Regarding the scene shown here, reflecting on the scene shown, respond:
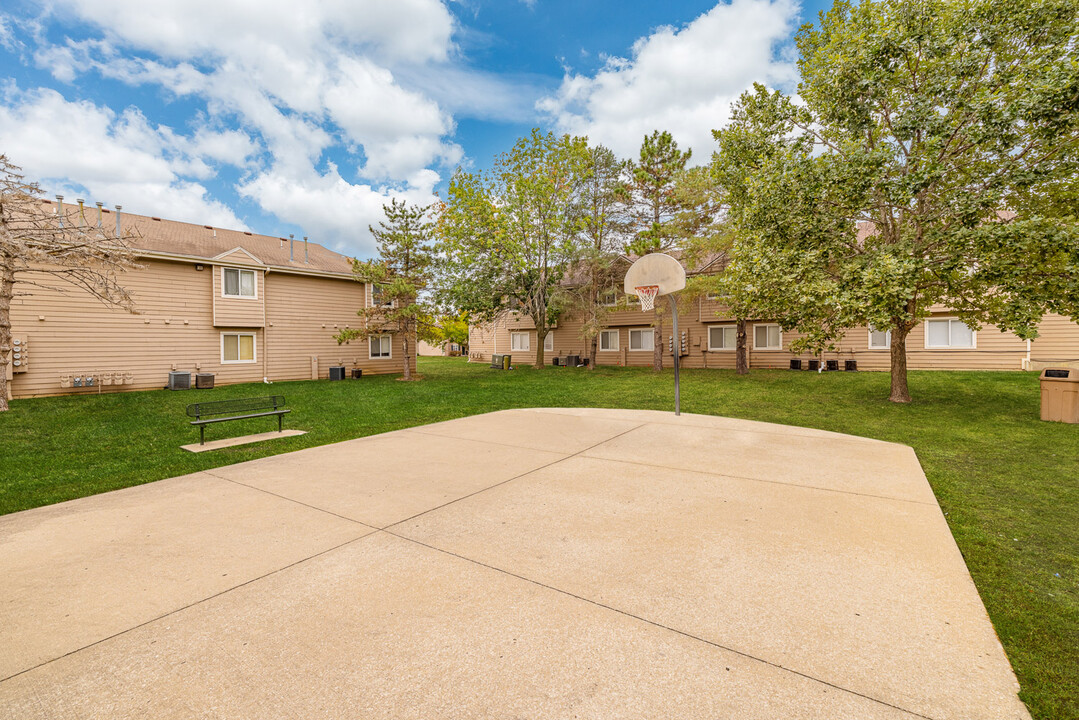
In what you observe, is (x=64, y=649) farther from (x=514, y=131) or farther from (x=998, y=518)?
(x=514, y=131)

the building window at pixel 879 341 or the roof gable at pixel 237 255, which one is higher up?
the roof gable at pixel 237 255

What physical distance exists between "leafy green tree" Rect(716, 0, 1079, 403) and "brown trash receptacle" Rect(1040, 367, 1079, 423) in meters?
0.93

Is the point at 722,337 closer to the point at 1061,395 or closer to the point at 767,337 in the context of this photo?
the point at 767,337

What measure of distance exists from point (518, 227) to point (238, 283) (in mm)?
13403

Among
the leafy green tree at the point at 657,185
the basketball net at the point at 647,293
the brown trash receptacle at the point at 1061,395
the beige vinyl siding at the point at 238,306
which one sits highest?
the leafy green tree at the point at 657,185

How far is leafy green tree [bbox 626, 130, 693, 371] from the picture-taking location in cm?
2283

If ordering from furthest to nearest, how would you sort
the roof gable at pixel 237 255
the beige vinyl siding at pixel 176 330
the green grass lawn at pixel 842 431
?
the roof gable at pixel 237 255 < the beige vinyl siding at pixel 176 330 < the green grass lawn at pixel 842 431

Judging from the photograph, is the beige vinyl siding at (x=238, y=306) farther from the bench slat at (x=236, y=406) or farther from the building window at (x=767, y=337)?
the building window at (x=767, y=337)

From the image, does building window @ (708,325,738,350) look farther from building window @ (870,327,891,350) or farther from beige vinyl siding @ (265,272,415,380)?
beige vinyl siding @ (265,272,415,380)

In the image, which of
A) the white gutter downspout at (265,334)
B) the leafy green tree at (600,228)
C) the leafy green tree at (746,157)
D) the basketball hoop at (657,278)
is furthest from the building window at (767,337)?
the white gutter downspout at (265,334)

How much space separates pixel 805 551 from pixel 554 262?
71.7 ft

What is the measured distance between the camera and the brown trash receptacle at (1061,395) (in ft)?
29.2

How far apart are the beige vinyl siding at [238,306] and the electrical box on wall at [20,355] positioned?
5492 mm

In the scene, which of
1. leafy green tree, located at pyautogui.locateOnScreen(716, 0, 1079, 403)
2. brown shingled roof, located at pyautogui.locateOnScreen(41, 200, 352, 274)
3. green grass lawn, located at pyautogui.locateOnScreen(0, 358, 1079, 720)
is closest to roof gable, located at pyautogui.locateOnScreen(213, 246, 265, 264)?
brown shingled roof, located at pyautogui.locateOnScreen(41, 200, 352, 274)
